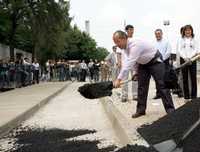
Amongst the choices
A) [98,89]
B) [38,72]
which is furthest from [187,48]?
[38,72]

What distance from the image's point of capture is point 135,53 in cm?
1087

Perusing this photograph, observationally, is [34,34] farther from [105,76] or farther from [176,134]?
[176,134]

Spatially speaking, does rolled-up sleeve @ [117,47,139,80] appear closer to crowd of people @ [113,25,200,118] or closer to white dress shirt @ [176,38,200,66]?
crowd of people @ [113,25,200,118]

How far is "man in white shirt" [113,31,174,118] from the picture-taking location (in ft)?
34.7

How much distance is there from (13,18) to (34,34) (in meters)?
2.39

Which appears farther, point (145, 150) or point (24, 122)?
point (24, 122)

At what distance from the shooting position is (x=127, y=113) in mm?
12820

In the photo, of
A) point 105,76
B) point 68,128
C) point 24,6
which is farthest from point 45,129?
point 24,6

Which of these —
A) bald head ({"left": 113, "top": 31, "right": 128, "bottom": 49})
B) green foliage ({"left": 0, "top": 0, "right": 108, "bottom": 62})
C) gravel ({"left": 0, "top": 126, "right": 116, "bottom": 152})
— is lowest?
gravel ({"left": 0, "top": 126, "right": 116, "bottom": 152})

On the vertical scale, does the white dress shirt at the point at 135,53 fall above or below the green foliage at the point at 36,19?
below

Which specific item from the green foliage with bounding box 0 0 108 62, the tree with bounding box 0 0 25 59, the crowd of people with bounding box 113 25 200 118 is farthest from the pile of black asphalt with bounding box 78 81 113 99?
the green foliage with bounding box 0 0 108 62

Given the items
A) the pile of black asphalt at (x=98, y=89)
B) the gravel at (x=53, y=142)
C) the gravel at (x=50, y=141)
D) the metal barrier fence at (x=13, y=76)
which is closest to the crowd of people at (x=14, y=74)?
the metal barrier fence at (x=13, y=76)

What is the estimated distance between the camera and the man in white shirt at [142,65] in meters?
10.6

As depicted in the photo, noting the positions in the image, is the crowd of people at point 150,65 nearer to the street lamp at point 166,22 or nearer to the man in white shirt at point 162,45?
the man in white shirt at point 162,45
